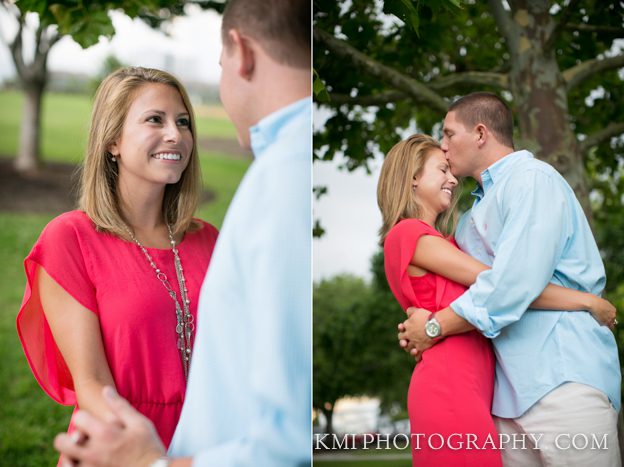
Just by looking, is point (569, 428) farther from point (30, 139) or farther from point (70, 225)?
point (30, 139)

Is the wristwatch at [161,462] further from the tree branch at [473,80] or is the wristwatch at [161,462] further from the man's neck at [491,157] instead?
the tree branch at [473,80]

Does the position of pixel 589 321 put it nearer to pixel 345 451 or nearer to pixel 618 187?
pixel 345 451

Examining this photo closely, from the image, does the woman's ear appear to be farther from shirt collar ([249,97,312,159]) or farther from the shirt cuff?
the shirt cuff

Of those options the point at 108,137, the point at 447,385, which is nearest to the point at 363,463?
the point at 447,385

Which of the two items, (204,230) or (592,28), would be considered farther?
(592,28)

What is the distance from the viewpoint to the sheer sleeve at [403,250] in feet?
7.13

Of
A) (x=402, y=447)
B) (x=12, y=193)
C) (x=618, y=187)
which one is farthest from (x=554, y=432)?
(x=12, y=193)

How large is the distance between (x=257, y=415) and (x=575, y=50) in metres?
2.25

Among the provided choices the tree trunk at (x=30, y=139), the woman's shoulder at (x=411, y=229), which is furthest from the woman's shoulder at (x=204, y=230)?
the tree trunk at (x=30, y=139)

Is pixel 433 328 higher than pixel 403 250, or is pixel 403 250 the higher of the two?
pixel 403 250

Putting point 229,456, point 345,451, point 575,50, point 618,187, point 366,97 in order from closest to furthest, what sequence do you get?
point 229,456, point 345,451, point 575,50, point 366,97, point 618,187

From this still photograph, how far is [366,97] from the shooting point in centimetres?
325

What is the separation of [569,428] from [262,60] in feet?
4.56

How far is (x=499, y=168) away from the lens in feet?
7.27
